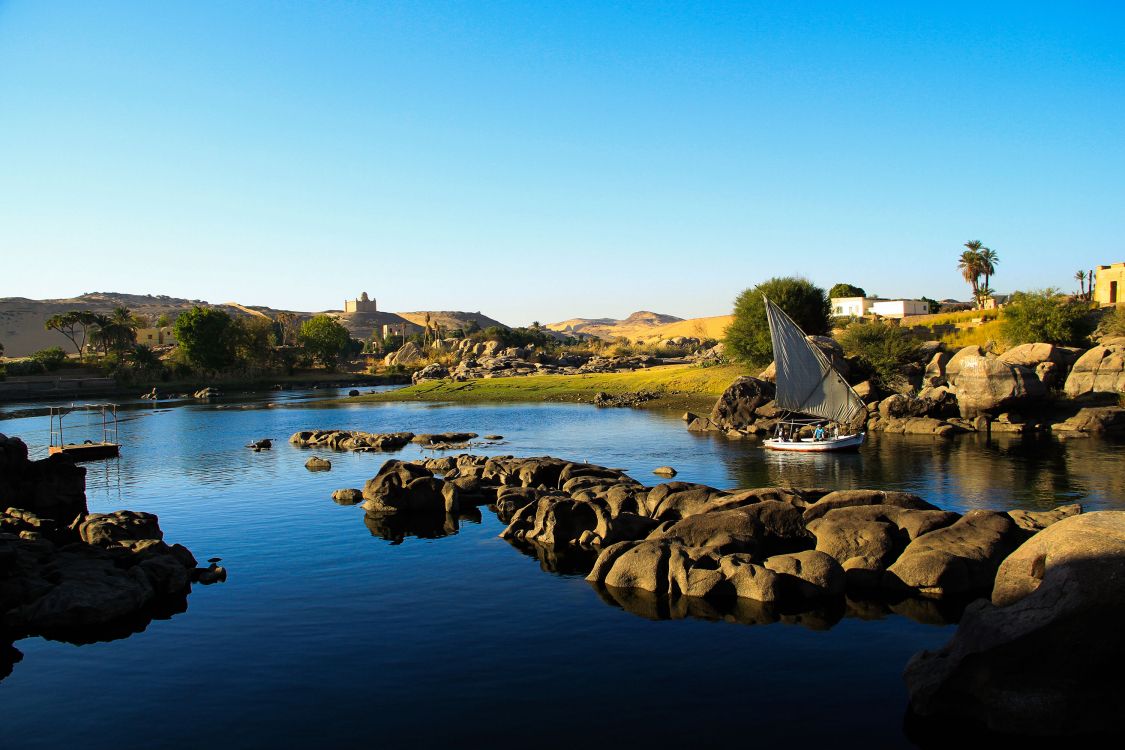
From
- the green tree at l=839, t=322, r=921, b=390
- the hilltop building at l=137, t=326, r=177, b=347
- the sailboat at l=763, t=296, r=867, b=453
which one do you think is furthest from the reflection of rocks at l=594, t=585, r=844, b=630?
the hilltop building at l=137, t=326, r=177, b=347

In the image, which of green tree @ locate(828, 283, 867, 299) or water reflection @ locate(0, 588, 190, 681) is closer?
water reflection @ locate(0, 588, 190, 681)

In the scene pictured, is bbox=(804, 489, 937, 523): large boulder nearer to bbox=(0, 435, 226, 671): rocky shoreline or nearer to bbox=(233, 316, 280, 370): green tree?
bbox=(0, 435, 226, 671): rocky shoreline

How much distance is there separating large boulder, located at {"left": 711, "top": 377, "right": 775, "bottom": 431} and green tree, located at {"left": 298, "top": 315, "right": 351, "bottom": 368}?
329 feet

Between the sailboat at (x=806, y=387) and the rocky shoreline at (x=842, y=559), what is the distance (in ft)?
61.7

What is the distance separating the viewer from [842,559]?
25.2 metres

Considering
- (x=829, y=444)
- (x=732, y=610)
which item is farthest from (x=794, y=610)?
(x=829, y=444)

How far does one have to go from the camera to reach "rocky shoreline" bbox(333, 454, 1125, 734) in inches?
589

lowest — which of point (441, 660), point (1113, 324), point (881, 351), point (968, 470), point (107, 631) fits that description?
point (107, 631)

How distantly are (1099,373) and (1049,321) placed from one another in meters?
11.9

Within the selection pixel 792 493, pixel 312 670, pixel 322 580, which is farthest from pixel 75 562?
pixel 792 493

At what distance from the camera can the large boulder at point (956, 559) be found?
23.0 metres

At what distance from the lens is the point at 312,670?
19.2 m

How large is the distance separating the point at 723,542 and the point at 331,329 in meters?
137

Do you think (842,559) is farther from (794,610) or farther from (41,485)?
(41,485)
